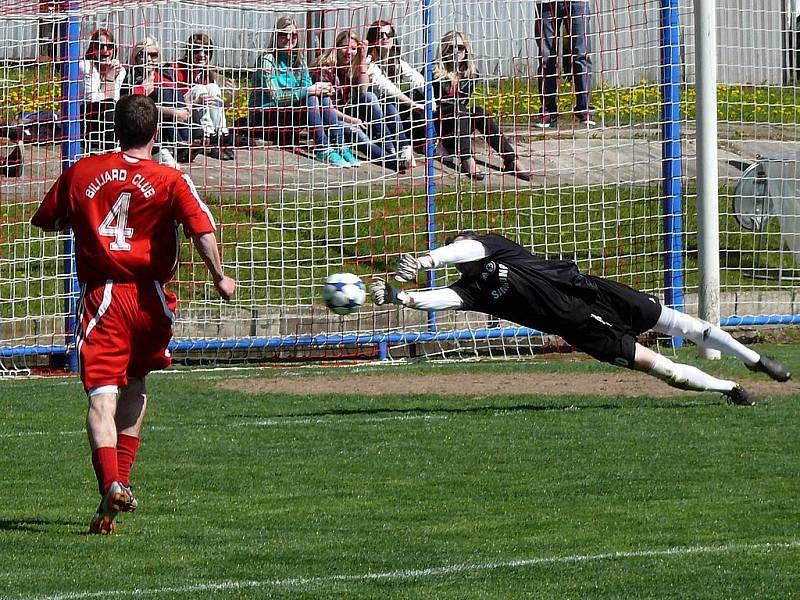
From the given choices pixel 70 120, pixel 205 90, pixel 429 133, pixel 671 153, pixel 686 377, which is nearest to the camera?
pixel 686 377

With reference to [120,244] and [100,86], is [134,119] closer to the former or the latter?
[120,244]

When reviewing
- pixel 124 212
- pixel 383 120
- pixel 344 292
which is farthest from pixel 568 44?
pixel 124 212

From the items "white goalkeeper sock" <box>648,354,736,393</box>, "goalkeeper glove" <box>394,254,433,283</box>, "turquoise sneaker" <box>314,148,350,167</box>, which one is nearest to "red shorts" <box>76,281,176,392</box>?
"goalkeeper glove" <box>394,254,433,283</box>

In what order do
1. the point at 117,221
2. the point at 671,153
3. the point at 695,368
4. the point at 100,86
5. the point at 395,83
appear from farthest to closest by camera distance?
the point at 395,83 → the point at 100,86 → the point at 671,153 → the point at 695,368 → the point at 117,221

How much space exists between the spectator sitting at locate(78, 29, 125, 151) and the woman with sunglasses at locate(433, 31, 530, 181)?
10.4 ft

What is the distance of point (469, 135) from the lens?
15.9 metres

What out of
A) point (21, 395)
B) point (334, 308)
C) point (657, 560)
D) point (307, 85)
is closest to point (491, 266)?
point (334, 308)

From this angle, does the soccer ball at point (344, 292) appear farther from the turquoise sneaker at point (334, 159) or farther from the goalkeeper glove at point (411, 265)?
the turquoise sneaker at point (334, 159)

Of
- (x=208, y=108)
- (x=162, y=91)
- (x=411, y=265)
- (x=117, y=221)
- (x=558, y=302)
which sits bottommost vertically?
(x=558, y=302)

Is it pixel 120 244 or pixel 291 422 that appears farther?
pixel 291 422

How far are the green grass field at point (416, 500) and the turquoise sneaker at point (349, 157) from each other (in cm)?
478

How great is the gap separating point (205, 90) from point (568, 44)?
3700 millimetres

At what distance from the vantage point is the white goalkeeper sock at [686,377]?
10680 mm

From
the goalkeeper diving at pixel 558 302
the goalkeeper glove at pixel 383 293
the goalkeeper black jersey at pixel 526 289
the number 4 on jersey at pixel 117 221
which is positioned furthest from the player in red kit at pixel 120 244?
the goalkeeper black jersey at pixel 526 289
